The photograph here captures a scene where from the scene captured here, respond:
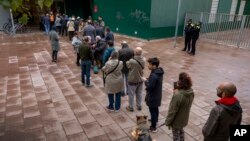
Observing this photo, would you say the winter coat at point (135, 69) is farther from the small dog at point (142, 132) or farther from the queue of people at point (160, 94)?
the small dog at point (142, 132)

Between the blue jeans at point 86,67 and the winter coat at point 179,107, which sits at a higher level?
the winter coat at point 179,107

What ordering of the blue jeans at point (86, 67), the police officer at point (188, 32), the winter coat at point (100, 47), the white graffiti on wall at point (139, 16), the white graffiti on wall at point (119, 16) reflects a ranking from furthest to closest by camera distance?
the white graffiti on wall at point (119, 16)
the white graffiti on wall at point (139, 16)
the police officer at point (188, 32)
the winter coat at point (100, 47)
the blue jeans at point (86, 67)

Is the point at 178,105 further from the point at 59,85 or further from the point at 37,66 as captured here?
the point at 37,66

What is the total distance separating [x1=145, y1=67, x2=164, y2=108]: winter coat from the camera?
4748mm

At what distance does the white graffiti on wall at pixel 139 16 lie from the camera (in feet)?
50.2

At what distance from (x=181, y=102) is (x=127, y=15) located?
533 inches

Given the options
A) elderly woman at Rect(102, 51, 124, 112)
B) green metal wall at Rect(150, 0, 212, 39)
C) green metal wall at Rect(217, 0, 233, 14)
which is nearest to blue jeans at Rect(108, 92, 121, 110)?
elderly woman at Rect(102, 51, 124, 112)

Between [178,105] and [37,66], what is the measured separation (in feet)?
26.0

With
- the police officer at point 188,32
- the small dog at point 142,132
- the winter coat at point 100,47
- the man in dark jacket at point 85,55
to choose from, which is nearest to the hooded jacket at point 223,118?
the small dog at point 142,132

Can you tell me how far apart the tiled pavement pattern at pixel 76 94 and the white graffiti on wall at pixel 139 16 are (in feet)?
9.65

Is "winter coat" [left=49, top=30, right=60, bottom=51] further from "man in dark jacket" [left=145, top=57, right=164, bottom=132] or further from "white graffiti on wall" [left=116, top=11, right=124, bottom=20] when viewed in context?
"white graffiti on wall" [left=116, top=11, right=124, bottom=20]

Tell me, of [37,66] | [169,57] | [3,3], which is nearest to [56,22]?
[37,66]

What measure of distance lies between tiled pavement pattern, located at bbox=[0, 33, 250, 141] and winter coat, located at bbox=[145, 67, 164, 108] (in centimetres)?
86

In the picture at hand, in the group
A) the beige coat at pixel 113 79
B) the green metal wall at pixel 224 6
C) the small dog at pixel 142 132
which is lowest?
the small dog at pixel 142 132
